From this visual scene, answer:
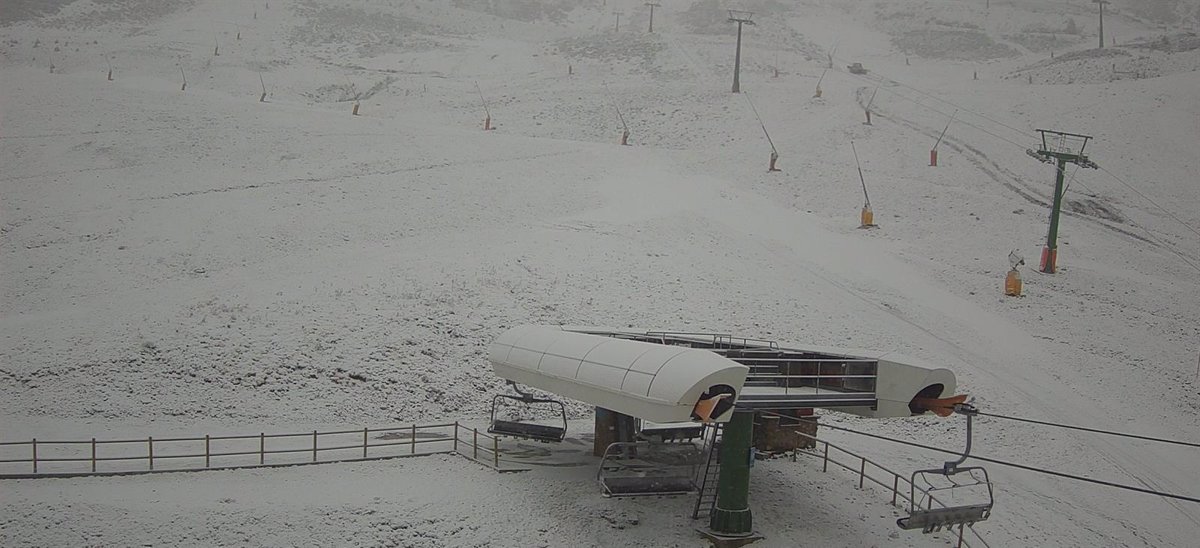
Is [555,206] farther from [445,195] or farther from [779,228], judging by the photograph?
[779,228]

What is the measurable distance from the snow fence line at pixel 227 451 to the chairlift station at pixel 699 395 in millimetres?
1415

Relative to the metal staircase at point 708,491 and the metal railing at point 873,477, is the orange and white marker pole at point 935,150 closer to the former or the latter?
the metal railing at point 873,477

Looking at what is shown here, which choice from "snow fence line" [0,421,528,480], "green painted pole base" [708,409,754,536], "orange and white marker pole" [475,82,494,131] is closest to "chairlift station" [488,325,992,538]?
"green painted pole base" [708,409,754,536]

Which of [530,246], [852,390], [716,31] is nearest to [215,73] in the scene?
[530,246]

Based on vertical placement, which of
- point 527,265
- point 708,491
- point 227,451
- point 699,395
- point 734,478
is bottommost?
point 708,491

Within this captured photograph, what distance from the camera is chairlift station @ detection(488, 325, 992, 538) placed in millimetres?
15008

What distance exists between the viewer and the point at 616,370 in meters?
16.2

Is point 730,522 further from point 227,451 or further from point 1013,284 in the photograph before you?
point 1013,284

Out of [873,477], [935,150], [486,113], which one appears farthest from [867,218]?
[486,113]

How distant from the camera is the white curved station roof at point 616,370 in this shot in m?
14.8

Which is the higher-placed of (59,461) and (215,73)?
(215,73)

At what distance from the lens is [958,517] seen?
50.3 feet

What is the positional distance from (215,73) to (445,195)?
34.5 metres

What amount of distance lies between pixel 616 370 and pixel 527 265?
14439 millimetres
